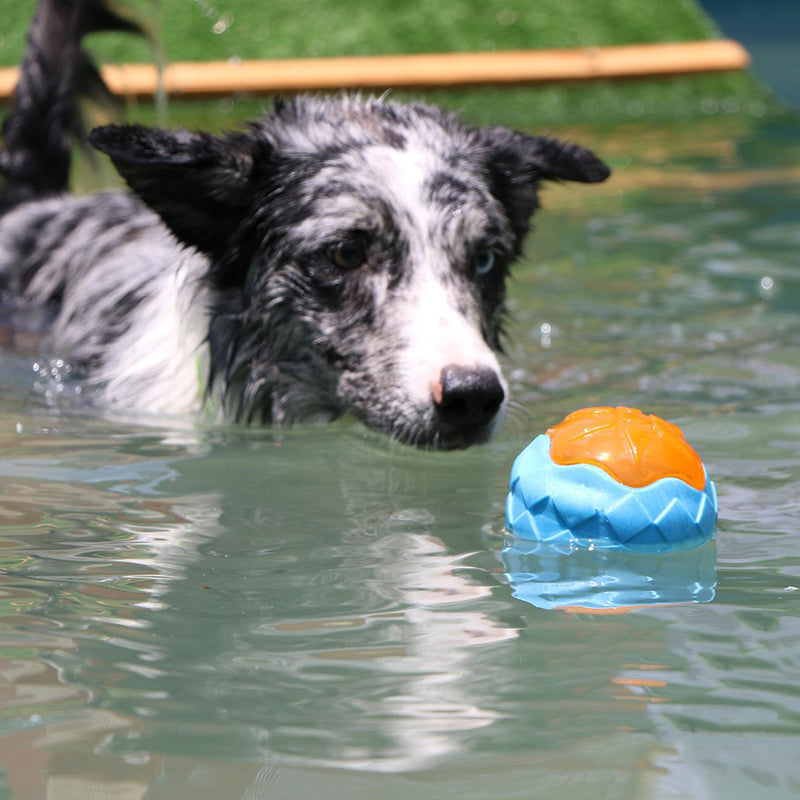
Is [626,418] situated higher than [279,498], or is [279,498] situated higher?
[626,418]

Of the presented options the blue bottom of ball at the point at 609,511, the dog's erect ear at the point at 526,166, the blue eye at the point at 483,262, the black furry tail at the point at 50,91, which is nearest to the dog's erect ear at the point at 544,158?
the dog's erect ear at the point at 526,166

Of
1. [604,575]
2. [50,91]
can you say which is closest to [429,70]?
[50,91]

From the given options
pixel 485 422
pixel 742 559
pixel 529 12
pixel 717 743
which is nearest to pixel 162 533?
pixel 485 422

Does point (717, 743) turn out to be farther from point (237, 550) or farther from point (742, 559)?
point (237, 550)

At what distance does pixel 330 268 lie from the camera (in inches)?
166

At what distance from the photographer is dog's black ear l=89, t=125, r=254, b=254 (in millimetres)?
4156

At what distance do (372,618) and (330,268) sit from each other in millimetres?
1718

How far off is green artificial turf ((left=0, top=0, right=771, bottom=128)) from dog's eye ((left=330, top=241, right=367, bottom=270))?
21.2 ft

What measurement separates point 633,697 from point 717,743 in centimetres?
20

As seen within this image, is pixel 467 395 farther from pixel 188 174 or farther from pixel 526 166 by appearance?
pixel 526 166

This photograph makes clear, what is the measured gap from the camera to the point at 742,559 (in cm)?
308

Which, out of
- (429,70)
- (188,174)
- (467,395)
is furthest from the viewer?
(429,70)

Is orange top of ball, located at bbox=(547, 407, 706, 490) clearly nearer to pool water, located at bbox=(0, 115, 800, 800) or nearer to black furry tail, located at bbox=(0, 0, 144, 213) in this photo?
pool water, located at bbox=(0, 115, 800, 800)

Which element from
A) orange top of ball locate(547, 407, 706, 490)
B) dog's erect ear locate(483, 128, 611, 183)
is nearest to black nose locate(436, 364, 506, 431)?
orange top of ball locate(547, 407, 706, 490)
